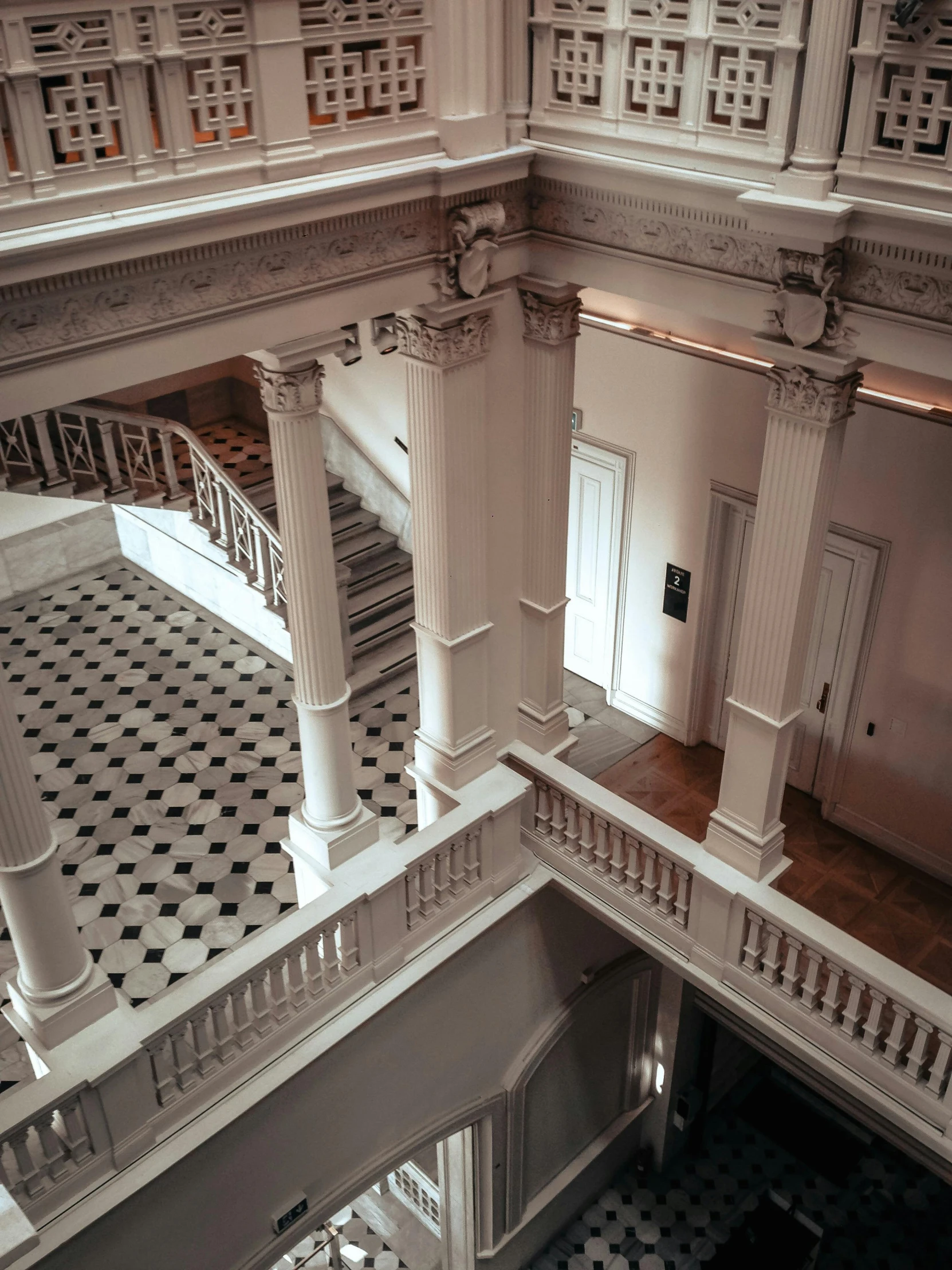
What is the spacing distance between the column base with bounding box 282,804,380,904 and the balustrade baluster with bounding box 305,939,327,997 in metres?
0.66

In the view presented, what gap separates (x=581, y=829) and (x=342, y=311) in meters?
3.90

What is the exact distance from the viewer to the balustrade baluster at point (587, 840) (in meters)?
7.92

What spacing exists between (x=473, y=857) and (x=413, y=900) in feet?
1.83

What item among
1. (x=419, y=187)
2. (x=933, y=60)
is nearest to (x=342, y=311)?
(x=419, y=187)

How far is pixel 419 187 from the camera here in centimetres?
599

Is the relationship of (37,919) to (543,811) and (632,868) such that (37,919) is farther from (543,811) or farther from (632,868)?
(632,868)

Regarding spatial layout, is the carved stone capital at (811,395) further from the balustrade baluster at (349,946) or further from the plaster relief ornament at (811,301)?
the balustrade baluster at (349,946)

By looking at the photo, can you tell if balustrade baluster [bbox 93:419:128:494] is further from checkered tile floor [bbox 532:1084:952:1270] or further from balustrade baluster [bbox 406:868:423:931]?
checkered tile floor [bbox 532:1084:952:1270]

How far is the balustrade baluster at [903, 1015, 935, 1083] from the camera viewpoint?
621 centimetres

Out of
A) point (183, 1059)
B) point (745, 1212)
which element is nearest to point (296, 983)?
point (183, 1059)

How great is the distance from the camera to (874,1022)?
6449mm

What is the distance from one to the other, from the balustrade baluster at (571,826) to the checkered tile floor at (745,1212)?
18.0ft

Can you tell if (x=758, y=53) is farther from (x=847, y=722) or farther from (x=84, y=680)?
(x=84, y=680)

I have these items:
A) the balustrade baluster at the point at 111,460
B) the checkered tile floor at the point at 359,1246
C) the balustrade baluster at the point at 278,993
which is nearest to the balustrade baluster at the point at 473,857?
the balustrade baluster at the point at 278,993
